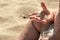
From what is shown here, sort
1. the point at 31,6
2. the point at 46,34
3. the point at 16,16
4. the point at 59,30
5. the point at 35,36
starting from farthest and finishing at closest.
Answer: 1. the point at 31,6
2. the point at 16,16
3. the point at 35,36
4. the point at 46,34
5. the point at 59,30

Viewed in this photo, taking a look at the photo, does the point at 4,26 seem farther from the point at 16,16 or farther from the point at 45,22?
the point at 45,22

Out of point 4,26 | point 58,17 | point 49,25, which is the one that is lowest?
point 4,26

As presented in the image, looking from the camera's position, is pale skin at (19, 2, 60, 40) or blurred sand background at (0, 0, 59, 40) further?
blurred sand background at (0, 0, 59, 40)

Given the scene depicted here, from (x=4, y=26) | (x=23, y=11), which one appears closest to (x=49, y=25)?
(x=4, y=26)

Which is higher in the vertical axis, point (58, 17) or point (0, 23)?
point (58, 17)

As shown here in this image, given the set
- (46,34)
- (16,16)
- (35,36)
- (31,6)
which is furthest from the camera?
(31,6)

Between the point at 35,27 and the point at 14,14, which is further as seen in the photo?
the point at 14,14

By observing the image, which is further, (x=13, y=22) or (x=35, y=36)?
(x=13, y=22)

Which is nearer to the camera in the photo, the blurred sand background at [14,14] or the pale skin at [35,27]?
the pale skin at [35,27]
